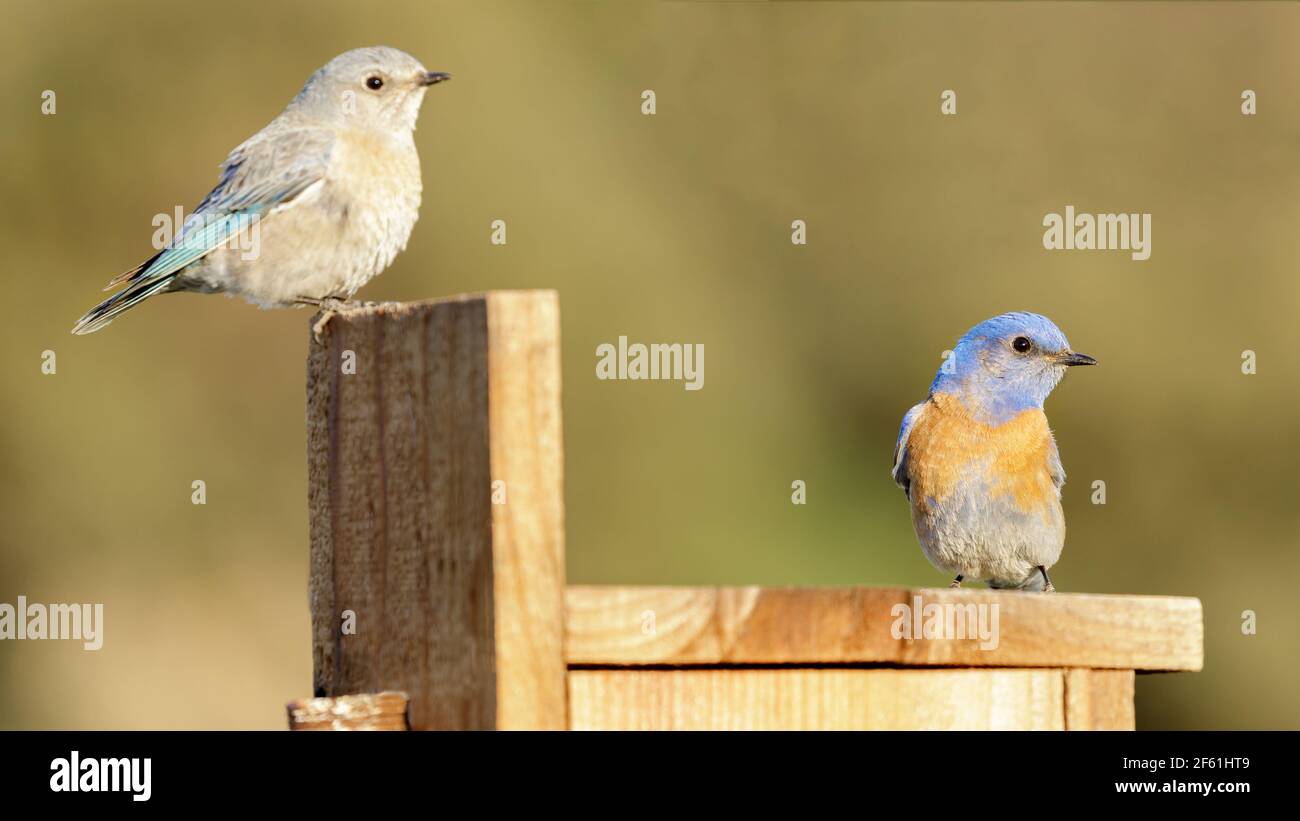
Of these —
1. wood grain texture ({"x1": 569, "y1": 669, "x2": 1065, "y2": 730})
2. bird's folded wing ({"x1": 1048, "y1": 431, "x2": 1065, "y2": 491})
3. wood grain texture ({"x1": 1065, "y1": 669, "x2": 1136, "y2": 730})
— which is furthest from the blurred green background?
wood grain texture ({"x1": 569, "y1": 669, "x2": 1065, "y2": 730})

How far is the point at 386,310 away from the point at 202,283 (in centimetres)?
312

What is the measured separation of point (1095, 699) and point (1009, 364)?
111 inches

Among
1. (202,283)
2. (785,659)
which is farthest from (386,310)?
(202,283)

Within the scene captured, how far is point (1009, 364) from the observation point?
23.0 feet

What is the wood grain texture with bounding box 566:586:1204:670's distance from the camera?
3883mm

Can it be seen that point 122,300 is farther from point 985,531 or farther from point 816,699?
point 816,699

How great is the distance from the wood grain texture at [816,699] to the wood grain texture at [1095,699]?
3 cm

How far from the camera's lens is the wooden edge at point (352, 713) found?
4.01m

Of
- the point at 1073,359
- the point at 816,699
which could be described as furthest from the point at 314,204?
the point at 816,699

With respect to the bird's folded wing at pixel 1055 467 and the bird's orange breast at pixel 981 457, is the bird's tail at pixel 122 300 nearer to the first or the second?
the bird's orange breast at pixel 981 457

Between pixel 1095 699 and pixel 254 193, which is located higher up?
pixel 254 193

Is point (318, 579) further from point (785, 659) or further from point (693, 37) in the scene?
point (693, 37)

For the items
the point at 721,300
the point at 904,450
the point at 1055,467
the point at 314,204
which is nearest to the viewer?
the point at 314,204
